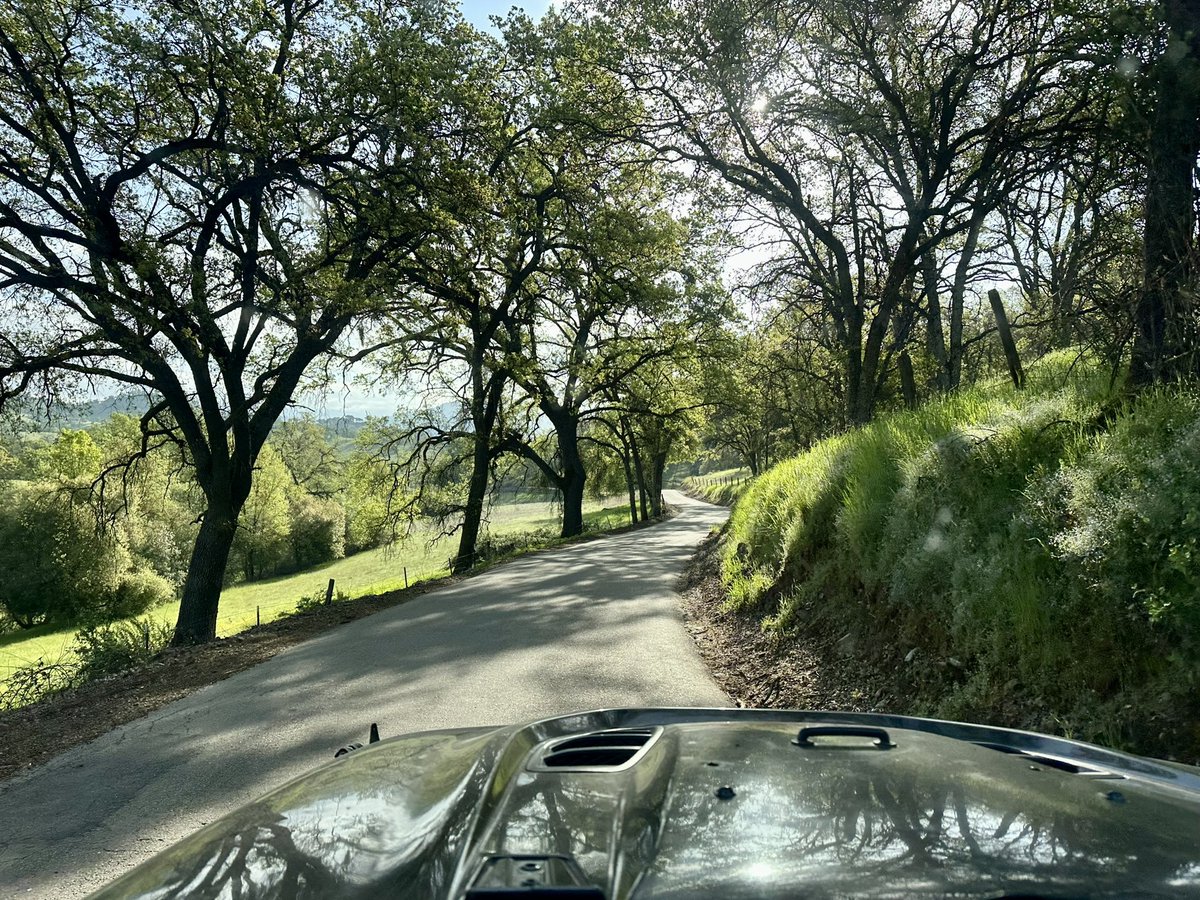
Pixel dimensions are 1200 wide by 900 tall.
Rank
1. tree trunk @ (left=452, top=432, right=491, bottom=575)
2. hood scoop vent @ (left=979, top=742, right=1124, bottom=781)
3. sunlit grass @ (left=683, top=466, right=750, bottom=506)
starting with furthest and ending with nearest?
sunlit grass @ (left=683, top=466, right=750, bottom=506) → tree trunk @ (left=452, top=432, right=491, bottom=575) → hood scoop vent @ (left=979, top=742, right=1124, bottom=781)

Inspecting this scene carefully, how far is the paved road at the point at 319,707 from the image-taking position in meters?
4.34

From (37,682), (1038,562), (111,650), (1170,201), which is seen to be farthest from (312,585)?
(1170,201)

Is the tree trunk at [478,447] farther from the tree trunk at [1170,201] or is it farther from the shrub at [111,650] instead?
the tree trunk at [1170,201]

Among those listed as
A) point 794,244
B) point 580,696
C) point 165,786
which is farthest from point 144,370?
point 794,244

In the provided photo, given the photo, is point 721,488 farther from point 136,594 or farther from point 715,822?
point 715,822

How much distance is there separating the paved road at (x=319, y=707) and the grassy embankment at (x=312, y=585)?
12694 millimetres

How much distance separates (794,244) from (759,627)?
13.4 metres

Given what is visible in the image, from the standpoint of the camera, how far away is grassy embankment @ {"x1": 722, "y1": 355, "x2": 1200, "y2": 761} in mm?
3627

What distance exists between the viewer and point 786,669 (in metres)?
6.82

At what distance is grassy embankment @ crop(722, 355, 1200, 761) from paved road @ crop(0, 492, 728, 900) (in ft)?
6.14

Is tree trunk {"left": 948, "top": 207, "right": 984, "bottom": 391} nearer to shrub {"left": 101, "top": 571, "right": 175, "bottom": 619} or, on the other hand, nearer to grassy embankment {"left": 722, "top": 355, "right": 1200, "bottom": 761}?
grassy embankment {"left": 722, "top": 355, "right": 1200, "bottom": 761}

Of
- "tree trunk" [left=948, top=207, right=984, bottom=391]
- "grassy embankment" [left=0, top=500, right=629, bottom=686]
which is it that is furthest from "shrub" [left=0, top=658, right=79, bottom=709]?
"tree trunk" [left=948, top=207, right=984, bottom=391]

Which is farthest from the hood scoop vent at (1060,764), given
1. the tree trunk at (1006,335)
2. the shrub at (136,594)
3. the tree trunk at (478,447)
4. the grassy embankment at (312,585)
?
the shrub at (136,594)

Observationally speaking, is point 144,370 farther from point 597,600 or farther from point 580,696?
point 580,696
